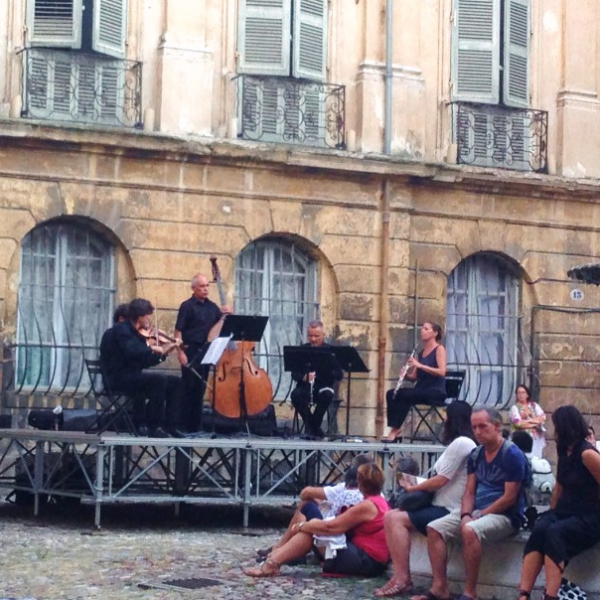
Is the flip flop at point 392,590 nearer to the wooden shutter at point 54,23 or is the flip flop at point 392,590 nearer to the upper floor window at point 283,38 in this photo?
the wooden shutter at point 54,23

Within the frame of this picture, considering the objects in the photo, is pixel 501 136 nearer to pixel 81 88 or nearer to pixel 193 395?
pixel 81 88

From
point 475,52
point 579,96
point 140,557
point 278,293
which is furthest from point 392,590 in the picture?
point 579,96

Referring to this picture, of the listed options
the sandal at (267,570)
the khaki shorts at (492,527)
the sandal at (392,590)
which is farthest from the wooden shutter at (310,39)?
the khaki shorts at (492,527)

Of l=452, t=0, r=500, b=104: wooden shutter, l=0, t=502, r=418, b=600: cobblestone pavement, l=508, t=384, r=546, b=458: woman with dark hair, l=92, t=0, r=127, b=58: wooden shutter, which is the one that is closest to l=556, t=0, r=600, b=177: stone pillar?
l=452, t=0, r=500, b=104: wooden shutter

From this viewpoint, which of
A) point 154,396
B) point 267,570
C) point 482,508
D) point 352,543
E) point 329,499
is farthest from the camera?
point 154,396

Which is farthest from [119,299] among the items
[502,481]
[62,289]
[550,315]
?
[502,481]

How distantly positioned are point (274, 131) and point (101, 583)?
9.69m

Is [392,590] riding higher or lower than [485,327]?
lower

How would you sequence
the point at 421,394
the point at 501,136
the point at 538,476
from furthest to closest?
the point at 501,136 < the point at 421,394 < the point at 538,476

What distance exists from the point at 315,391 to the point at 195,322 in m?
1.52

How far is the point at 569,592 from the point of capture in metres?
10.6

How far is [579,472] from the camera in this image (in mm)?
10633

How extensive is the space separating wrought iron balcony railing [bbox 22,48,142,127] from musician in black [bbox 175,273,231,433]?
4445 mm

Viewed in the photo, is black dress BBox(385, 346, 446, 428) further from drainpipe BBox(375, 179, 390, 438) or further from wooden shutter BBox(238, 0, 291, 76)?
wooden shutter BBox(238, 0, 291, 76)
